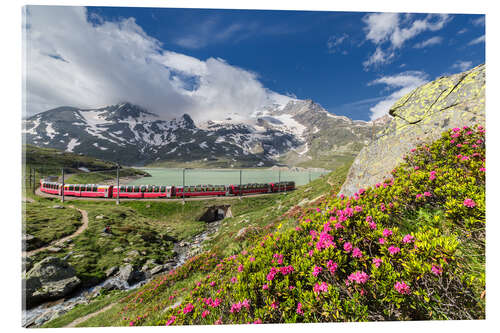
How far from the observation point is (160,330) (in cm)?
312

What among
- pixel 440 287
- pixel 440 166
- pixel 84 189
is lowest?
pixel 84 189

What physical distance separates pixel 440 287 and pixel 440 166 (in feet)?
9.56

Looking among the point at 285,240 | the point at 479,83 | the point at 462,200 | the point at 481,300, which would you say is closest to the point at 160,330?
the point at 285,240

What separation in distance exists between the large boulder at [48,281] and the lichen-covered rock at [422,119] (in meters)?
16.0

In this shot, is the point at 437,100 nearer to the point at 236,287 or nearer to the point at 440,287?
the point at 440,287

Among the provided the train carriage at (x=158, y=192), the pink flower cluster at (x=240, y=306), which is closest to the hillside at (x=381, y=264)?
the pink flower cluster at (x=240, y=306)

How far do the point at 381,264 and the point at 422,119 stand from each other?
517cm

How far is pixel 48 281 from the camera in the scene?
385 inches

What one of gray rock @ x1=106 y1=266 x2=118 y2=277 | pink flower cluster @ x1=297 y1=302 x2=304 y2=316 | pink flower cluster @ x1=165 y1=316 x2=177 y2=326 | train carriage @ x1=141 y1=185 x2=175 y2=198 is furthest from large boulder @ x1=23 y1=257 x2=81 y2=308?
train carriage @ x1=141 y1=185 x2=175 y2=198

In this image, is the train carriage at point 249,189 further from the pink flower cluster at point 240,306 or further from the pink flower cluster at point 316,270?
the pink flower cluster at point 316,270

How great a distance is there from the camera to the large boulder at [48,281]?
921 cm

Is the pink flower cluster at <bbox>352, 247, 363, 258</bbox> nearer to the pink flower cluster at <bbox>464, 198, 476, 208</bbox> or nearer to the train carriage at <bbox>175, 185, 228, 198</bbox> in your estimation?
the pink flower cluster at <bbox>464, 198, 476, 208</bbox>

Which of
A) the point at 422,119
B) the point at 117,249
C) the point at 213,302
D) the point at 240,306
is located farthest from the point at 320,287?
the point at 117,249

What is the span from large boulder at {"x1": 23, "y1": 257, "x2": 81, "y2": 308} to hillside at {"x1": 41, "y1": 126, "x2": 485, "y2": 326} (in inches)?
483
